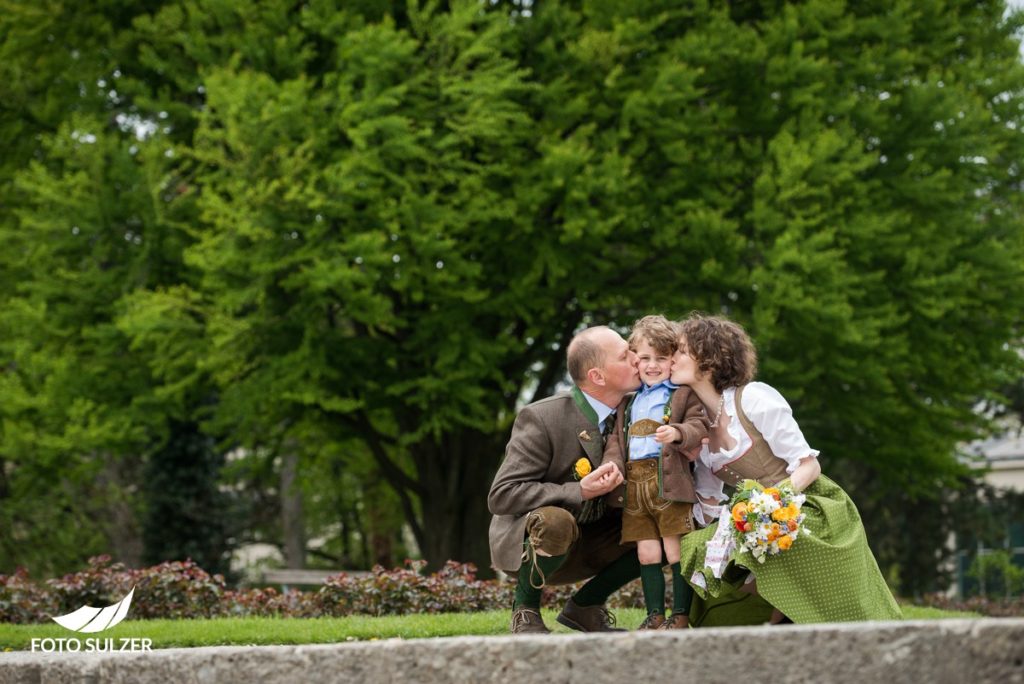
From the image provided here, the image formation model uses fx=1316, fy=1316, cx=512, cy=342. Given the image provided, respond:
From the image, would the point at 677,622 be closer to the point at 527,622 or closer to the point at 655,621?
the point at 655,621

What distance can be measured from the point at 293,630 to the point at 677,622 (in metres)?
3.33

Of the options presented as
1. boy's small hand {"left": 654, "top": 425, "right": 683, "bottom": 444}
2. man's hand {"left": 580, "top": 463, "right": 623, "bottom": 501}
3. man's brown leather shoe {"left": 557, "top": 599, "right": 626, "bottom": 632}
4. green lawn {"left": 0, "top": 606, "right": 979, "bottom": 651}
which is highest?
boy's small hand {"left": 654, "top": 425, "right": 683, "bottom": 444}

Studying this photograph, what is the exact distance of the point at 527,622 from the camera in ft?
19.5

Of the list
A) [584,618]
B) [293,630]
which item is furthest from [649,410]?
[293,630]

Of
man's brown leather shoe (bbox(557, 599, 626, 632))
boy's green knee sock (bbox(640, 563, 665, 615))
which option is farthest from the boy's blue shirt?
man's brown leather shoe (bbox(557, 599, 626, 632))

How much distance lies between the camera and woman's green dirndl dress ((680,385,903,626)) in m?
5.26

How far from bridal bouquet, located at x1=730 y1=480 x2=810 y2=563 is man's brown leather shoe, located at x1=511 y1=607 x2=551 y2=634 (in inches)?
43.3

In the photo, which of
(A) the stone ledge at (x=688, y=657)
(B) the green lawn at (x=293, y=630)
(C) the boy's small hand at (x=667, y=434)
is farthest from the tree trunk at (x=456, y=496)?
(A) the stone ledge at (x=688, y=657)

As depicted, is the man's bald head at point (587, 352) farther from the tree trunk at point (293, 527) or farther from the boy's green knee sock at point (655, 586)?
the tree trunk at point (293, 527)

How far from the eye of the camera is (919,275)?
606 inches

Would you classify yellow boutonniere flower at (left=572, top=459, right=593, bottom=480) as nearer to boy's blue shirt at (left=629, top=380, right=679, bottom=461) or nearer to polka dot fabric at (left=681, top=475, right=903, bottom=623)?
boy's blue shirt at (left=629, top=380, right=679, bottom=461)

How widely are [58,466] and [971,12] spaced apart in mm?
13479

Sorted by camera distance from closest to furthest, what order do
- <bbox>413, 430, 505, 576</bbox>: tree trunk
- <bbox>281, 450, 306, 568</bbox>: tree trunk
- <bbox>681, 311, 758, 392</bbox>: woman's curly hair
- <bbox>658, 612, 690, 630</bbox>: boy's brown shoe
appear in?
<bbox>658, 612, 690, 630</bbox>: boy's brown shoe → <bbox>681, 311, 758, 392</bbox>: woman's curly hair → <bbox>413, 430, 505, 576</bbox>: tree trunk → <bbox>281, 450, 306, 568</bbox>: tree trunk

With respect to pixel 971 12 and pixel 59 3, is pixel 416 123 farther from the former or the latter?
pixel 971 12
